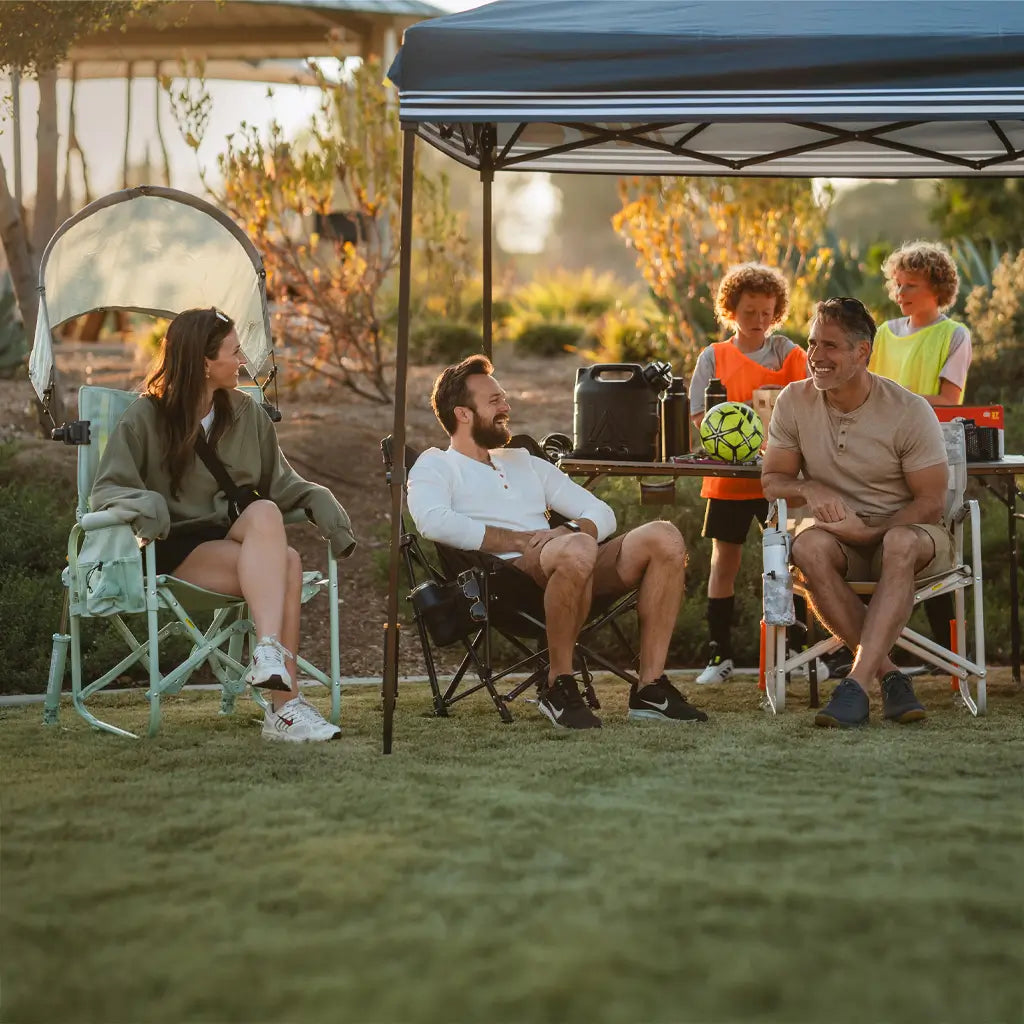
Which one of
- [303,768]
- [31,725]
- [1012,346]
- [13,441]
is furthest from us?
[1012,346]

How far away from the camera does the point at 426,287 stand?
11.6m

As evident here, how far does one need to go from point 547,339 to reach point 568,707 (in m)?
8.87

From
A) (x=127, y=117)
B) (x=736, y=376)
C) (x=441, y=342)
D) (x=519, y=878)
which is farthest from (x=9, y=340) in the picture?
(x=519, y=878)

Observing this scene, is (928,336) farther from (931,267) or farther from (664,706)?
(664,706)

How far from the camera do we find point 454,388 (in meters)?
4.73

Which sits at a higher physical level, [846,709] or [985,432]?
[985,432]

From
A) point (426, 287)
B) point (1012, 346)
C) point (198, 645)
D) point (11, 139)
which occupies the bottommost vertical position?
point (198, 645)

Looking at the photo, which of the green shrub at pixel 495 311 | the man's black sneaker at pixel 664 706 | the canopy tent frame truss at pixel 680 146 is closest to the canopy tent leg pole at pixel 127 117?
the green shrub at pixel 495 311

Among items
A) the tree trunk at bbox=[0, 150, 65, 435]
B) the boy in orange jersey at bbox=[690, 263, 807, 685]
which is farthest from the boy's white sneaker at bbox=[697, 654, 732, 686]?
the tree trunk at bbox=[0, 150, 65, 435]

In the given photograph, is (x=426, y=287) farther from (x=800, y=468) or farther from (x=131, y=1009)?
(x=131, y=1009)

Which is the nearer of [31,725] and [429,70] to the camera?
[429,70]

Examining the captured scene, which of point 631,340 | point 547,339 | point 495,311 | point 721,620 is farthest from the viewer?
point 495,311

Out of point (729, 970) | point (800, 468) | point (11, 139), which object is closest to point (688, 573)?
point (800, 468)

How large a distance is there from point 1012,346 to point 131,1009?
27.9 ft
